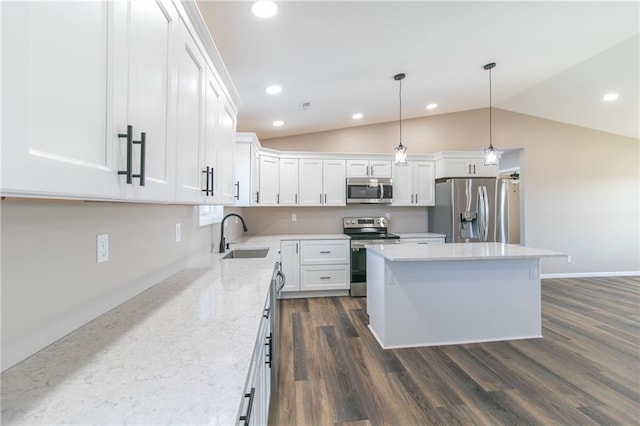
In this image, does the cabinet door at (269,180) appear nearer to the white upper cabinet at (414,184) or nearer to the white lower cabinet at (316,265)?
the white lower cabinet at (316,265)

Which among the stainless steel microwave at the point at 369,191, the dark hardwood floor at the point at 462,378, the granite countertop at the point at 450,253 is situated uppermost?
the stainless steel microwave at the point at 369,191

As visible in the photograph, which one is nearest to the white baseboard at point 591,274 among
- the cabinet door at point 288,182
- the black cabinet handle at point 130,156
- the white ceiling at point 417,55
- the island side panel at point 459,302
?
the white ceiling at point 417,55

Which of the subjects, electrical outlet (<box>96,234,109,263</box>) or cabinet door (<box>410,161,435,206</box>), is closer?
electrical outlet (<box>96,234,109,263</box>)

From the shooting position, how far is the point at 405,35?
2.43 metres

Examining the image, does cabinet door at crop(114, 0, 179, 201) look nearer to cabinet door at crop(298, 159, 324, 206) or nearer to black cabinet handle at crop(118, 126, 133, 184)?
black cabinet handle at crop(118, 126, 133, 184)

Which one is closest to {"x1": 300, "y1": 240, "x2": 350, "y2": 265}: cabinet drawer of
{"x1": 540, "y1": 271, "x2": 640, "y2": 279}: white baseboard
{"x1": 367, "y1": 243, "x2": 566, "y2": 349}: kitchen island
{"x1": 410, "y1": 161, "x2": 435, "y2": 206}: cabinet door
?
{"x1": 367, "y1": 243, "x2": 566, "y2": 349}: kitchen island

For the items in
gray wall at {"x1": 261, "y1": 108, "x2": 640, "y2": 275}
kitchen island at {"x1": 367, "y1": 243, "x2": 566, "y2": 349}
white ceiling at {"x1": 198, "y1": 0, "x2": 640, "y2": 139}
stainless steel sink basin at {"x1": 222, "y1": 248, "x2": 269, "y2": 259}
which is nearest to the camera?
white ceiling at {"x1": 198, "y1": 0, "x2": 640, "y2": 139}

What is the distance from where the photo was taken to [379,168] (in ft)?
15.3

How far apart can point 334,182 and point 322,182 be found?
0.64 feet

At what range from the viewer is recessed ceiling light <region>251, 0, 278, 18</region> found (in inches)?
69.0

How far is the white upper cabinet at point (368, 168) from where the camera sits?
4.59 meters

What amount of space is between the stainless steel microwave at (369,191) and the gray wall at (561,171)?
0.57 meters

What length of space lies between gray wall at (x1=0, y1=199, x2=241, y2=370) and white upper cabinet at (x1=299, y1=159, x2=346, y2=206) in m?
3.12

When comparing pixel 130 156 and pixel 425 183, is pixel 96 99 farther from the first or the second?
pixel 425 183
